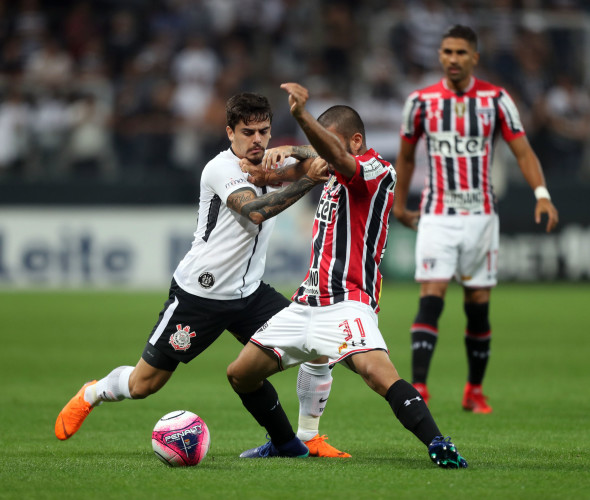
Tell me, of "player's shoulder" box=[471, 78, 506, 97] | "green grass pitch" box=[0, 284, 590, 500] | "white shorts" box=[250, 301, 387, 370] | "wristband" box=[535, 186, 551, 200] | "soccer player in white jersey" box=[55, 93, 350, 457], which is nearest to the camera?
"green grass pitch" box=[0, 284, 590, 500]

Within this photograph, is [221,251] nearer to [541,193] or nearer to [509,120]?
[541,193]

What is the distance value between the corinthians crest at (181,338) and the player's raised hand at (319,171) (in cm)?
115

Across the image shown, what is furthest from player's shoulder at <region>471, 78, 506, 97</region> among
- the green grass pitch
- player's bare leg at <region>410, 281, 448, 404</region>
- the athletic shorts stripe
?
the athletic shorts stripe

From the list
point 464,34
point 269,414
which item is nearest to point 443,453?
point 269,414

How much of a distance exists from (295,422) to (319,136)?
8.70 ft

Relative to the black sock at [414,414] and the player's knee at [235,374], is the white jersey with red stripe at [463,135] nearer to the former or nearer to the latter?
the player's knee at [235,374]

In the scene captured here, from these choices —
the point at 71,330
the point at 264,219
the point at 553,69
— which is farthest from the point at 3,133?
the point at 264,219

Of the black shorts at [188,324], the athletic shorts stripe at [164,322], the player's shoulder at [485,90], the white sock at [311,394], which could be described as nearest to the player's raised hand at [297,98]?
the black shorts at [188,324]

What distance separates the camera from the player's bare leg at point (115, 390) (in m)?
6.04

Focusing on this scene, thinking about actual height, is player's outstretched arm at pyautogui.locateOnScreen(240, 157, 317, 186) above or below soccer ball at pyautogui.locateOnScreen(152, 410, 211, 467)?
above

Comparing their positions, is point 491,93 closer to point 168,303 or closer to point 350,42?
point 168,303

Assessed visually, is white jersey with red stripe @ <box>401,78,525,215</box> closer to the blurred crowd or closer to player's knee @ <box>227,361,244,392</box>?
player's knee @ <box>227,361,244,392</box>

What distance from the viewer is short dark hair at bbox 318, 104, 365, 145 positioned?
5461 mm

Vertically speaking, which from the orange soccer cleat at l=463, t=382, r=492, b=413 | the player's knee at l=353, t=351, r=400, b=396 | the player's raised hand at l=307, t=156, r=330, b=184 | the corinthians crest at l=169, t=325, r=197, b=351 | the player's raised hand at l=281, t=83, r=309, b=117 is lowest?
the orange soccer cleat at l=463, t=382, r=492, b=413
